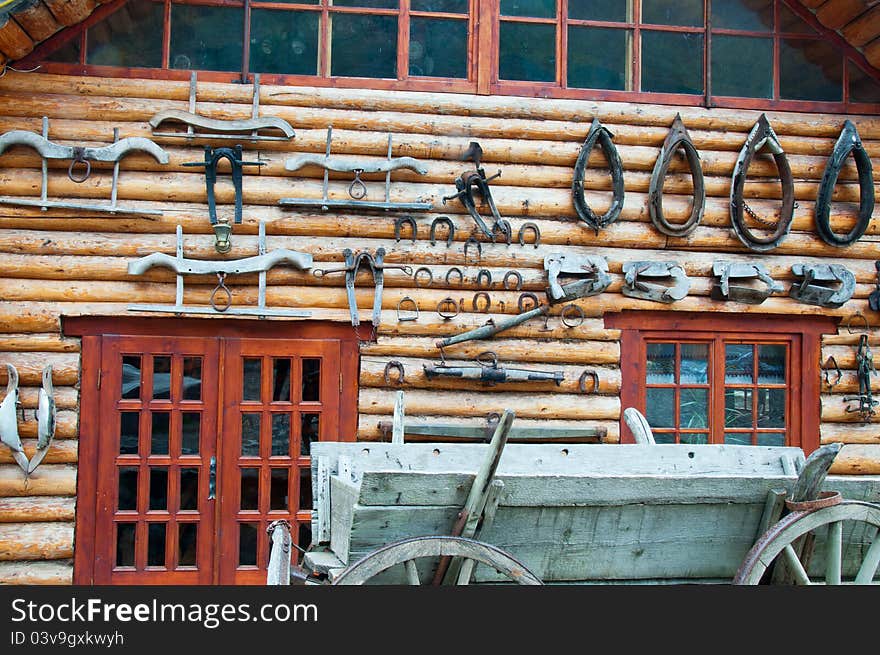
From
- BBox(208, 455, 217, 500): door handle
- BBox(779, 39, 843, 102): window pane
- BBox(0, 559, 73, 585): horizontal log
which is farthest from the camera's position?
BBox(779, 39, 843, 102): window pane

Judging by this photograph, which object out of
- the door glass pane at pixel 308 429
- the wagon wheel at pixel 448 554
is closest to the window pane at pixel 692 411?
the door glass pane at pixel 308 429

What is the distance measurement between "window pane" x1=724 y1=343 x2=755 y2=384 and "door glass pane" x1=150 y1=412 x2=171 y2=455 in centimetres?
428

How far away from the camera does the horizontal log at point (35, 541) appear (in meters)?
6.24

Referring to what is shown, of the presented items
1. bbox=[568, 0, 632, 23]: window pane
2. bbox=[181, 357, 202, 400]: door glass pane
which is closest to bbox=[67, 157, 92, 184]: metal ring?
bbox=[181, 357, 202, 400]: door glass pane

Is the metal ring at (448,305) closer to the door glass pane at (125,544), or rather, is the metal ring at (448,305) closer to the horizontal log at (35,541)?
the door glass pane at (125,544)

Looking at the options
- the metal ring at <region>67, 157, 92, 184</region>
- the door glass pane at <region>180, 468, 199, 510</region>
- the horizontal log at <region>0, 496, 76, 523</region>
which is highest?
the metal ring at <region>67, 157, 92, 184</region>

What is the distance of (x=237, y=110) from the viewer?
6.64m

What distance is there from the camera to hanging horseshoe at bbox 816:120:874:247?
702 cm

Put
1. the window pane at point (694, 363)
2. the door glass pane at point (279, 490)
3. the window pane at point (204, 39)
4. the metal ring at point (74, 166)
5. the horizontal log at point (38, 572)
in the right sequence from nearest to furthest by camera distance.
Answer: the horizontal log at point (38, 572) → the metal ring at point (74, 166) → the door glass pane at point (279, 490) → the window pane at point (204, 39) → the window pane at point (694, 363)

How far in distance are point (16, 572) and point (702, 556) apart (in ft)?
15.4

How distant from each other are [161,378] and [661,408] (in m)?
3.79

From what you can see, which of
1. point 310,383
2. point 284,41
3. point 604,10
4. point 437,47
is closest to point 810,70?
point 604,10

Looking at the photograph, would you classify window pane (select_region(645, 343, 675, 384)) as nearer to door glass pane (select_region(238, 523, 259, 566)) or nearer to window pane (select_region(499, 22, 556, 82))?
window pane (select_region(499, 22, 556, 82))

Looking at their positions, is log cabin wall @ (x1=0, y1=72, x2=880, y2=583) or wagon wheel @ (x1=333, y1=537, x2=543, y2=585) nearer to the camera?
wagon wheel @ (x1=333, y1=537, x2=543, y2=585)
